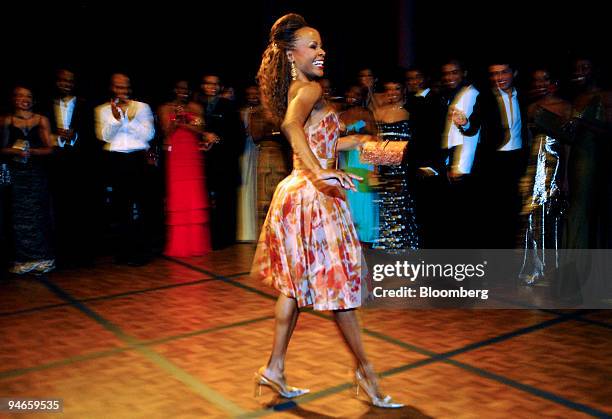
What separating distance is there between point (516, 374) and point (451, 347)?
19.6 inches

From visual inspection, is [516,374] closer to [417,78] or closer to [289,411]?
[289,411]

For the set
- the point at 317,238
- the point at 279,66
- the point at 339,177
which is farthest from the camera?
the point at 279,66

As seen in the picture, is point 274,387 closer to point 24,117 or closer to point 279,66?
point 279,66

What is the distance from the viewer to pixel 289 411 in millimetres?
2742

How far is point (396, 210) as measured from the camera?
5.14 meters

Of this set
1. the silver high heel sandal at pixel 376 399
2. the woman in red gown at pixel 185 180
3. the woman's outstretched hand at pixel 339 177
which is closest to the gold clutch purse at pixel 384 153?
the woman's outstretched hand at pixel 339 177

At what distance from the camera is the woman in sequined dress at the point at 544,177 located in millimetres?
4434

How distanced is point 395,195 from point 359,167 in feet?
1.94

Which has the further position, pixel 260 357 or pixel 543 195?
pixel 543 195

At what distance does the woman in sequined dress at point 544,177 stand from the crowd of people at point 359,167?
10 mm

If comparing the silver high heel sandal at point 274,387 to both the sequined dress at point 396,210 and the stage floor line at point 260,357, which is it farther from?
the sequined dress at point 396,210

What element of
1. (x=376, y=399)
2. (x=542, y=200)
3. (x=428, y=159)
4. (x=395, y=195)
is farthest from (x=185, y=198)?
(x=376, y=399)

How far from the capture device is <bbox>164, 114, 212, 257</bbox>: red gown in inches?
240

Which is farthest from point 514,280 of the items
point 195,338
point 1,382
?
point 1,382
